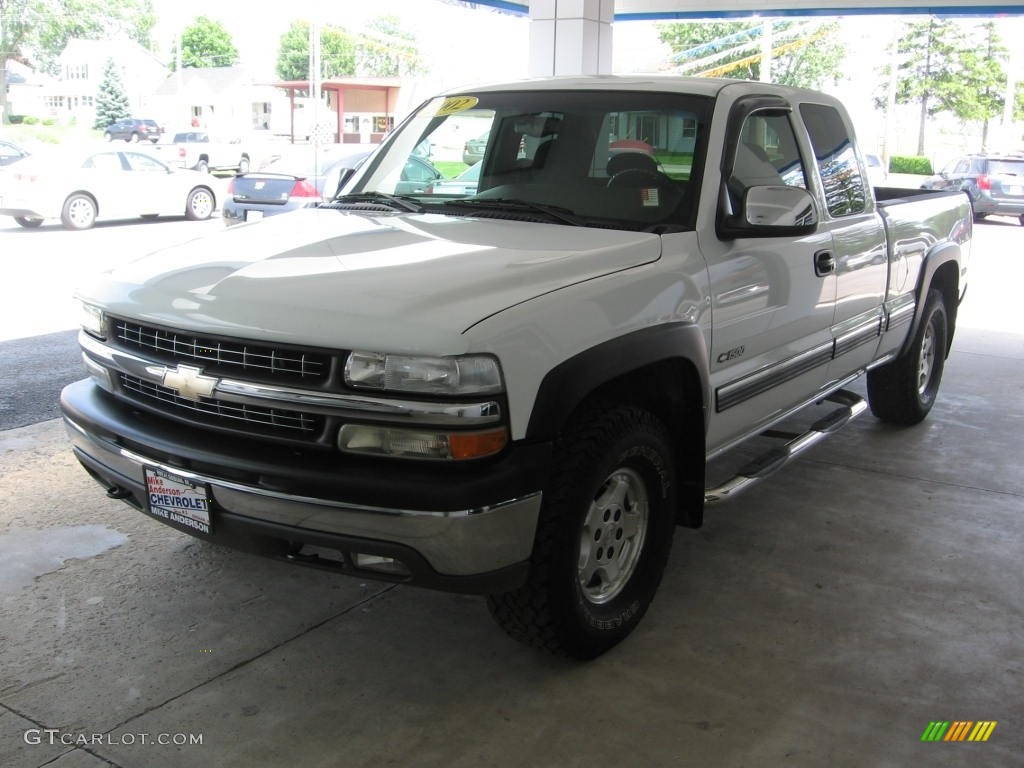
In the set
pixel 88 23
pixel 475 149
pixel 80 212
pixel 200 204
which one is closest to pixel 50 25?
pixel 88 23

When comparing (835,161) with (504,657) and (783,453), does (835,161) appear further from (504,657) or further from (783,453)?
Answer: (504,657)

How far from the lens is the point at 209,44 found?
220 feet

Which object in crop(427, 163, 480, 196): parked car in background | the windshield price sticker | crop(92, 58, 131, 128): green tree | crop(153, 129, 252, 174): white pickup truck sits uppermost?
crop(92, 58, 131, 128): green tree

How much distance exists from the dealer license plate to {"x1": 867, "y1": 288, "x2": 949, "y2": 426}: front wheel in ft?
14.3

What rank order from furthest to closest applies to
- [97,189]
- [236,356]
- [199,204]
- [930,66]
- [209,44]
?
[209,44], [930,66], [199,204], [97,189], [236,356]

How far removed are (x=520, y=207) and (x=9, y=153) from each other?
17461mm

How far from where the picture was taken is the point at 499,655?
3.50m

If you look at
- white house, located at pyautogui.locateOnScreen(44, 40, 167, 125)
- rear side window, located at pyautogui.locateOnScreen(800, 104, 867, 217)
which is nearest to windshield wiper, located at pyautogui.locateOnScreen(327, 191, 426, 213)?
rear side window, located at pyautogui.locateOnScreen(800, 104, 867, 217)

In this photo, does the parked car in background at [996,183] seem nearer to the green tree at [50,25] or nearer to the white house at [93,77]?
the green tree at [50,25]

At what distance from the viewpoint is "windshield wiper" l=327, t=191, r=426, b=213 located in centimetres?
414

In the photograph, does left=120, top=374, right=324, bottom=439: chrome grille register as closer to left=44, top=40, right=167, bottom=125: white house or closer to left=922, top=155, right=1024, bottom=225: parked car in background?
left=922, top=155, right=1024, bottom=225: parked car in background

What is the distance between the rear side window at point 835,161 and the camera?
466 centimetres

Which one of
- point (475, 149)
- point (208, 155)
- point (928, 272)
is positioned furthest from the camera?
point (208, 155)

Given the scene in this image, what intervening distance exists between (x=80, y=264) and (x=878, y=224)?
10317 millimetres
